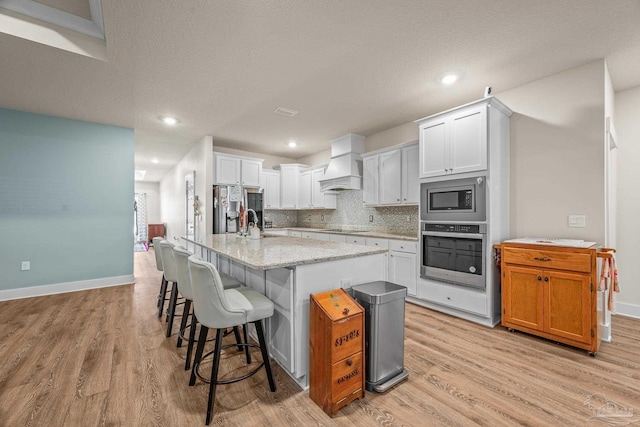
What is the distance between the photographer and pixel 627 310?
10.2ft

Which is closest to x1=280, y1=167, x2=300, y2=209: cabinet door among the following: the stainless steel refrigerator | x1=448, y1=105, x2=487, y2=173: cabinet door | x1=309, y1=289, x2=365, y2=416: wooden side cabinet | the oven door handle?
the stainless steel refrigerator

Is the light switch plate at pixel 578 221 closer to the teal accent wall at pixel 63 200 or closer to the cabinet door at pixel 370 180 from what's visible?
the cabinet door at pixel 370 180

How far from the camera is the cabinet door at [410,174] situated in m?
3.91

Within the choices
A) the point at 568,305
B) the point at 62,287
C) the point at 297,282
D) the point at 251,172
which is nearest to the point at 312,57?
the point at 297,282

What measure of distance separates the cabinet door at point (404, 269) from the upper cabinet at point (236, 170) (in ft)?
10.9

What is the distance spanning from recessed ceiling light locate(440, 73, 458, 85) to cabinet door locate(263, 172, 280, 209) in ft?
13.4

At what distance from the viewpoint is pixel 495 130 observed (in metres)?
2.96

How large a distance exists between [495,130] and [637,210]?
6.13ft

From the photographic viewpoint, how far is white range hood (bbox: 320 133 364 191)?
16.1 ft

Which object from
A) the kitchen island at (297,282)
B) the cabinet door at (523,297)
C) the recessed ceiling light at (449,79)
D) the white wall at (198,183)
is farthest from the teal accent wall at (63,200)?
the cabinet door at (523,297)

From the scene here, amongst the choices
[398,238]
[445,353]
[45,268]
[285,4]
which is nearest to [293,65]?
[285,4]

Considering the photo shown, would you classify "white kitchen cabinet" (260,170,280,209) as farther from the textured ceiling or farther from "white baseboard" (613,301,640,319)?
"white baseboard" (613,301,640,319)

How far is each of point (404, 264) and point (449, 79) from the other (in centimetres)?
232

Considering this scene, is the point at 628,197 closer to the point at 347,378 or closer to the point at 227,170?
the point at 347,378
